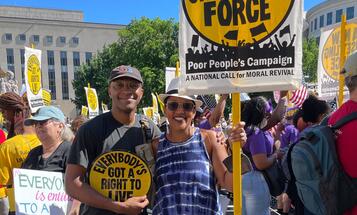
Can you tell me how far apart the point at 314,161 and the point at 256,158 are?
156 centimetres

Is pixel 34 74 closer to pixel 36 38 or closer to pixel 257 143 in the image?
pixel 257 143

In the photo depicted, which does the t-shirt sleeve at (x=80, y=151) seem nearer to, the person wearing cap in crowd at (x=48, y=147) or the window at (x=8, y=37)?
the person wearing cap in crowd at (x=48, y=147)

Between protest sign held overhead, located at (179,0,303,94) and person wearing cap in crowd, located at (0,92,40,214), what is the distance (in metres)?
1.84

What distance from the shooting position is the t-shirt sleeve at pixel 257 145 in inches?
133

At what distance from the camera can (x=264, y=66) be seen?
6.86 ft

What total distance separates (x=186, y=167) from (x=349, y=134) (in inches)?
39.4

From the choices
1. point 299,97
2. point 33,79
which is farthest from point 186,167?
point 299,97

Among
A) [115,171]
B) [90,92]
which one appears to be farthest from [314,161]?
[90,92]

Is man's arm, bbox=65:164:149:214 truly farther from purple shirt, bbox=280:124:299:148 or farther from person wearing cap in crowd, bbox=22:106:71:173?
purple shirt, bbox=280:124:299:148

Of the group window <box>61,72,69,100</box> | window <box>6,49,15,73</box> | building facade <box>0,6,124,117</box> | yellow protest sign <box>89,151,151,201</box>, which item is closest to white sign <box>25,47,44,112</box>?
yellow protest sign <box>89,151,151,201</box>

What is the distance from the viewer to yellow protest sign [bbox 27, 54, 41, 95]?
612 cm

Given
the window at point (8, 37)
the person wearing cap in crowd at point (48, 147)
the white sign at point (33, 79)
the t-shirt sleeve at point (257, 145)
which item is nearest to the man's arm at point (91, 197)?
the person wearing cap in crowd at point (48, 147)

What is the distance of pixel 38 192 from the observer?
292 centimetres

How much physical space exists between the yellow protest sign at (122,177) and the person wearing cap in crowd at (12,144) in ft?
4.21
